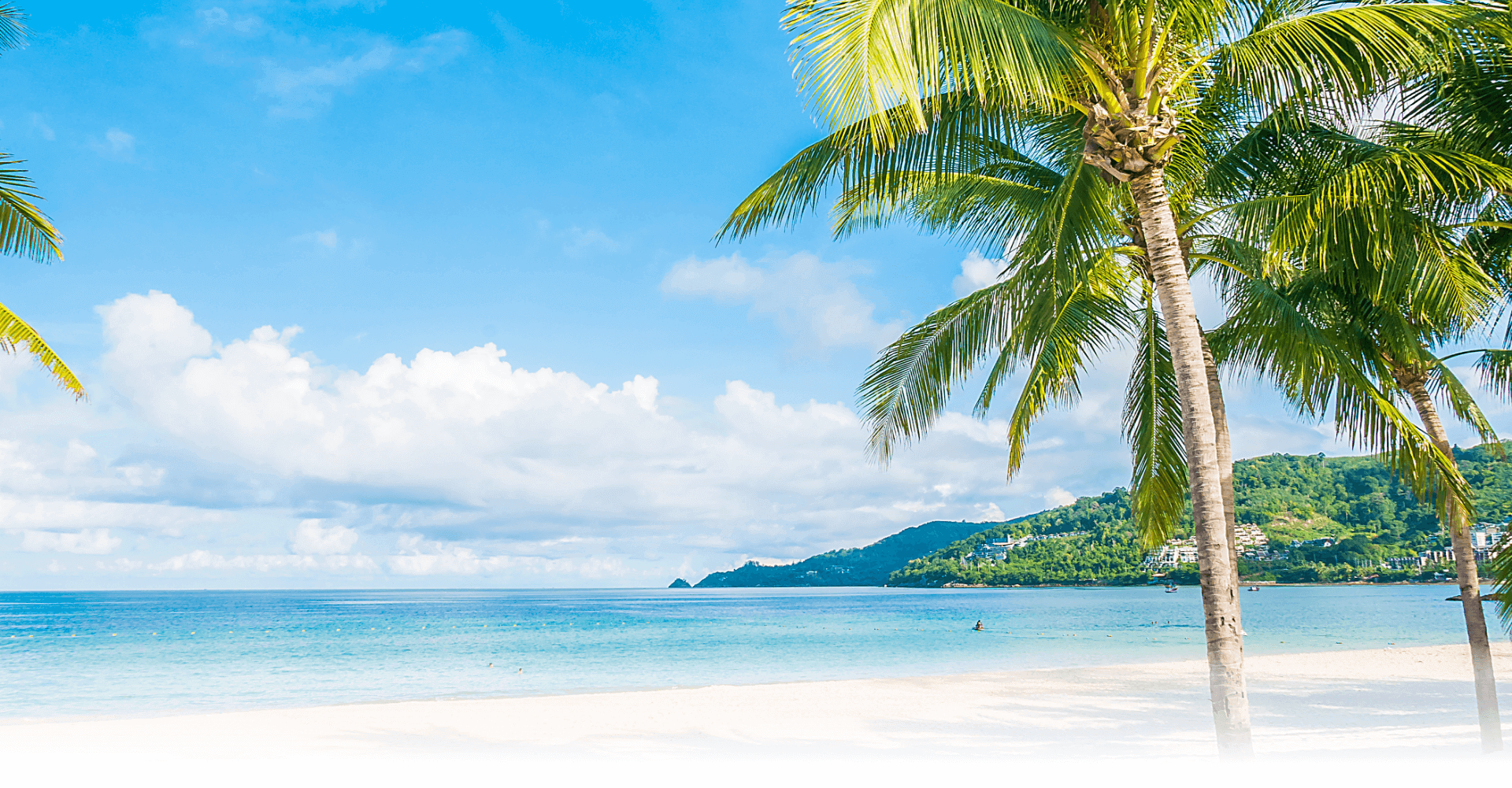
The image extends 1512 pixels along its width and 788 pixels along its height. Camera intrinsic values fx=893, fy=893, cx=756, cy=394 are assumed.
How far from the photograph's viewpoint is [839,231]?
702 centimetres

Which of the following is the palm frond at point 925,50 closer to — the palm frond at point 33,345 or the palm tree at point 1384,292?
the palm tree at point 1384,292

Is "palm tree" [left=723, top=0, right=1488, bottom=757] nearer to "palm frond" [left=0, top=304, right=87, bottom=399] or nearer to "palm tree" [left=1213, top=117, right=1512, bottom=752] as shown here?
"palm tree" [left=1213, top=117, right=1512, bottom=752]

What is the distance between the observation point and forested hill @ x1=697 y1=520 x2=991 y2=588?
491ft

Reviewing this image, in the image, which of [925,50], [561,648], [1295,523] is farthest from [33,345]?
[1295,523]

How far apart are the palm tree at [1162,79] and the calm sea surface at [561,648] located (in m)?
14.7

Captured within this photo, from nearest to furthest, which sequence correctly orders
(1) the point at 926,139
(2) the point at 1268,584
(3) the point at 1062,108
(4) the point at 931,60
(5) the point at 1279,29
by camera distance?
(4) the point at 931,60 → (5) the point at 1279,29 → (1) the point at 926,139 → (3) the point at 1062,108 → (2) the point at 1268,584

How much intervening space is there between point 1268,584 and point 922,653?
71741mm

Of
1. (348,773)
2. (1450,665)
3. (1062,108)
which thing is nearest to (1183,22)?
(1062,108)

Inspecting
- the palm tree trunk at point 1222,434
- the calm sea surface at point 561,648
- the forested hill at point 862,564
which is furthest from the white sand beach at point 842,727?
the forested hill at point 862,564

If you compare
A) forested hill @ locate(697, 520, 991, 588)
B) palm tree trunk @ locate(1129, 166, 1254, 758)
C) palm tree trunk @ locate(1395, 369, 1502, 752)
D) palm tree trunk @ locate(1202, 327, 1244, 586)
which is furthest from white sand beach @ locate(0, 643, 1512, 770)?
forested hill @ locate(697, 520, 991, 588)

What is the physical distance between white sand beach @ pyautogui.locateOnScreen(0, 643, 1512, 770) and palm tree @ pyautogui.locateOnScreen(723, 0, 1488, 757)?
3973 millimetres

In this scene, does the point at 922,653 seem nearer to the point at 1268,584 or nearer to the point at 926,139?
the point at 926,139

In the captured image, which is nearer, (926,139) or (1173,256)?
(1173,256)

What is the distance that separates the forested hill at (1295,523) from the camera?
4684cm
